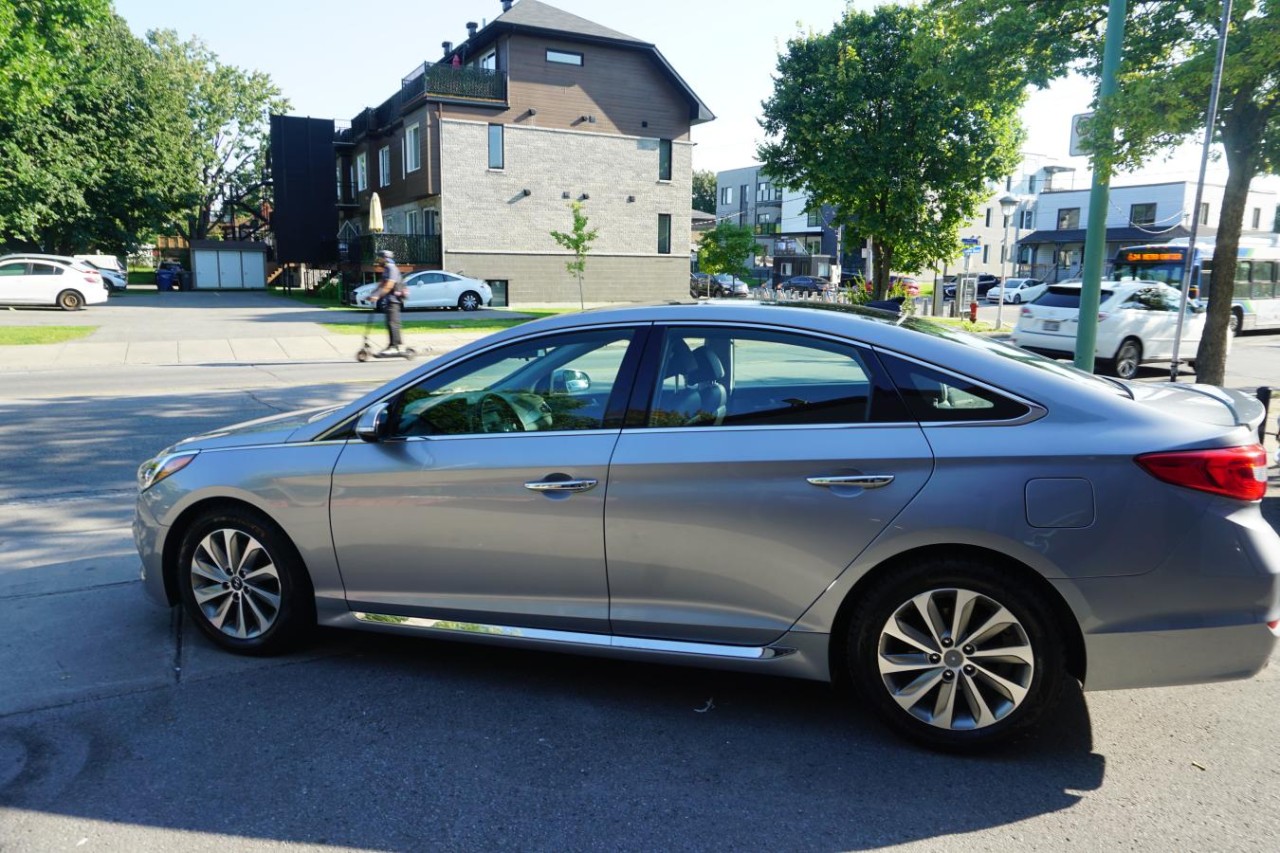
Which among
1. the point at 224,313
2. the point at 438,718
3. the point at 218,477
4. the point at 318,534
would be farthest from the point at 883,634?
the point at 224,313

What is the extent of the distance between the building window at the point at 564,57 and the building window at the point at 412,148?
5.79 metres

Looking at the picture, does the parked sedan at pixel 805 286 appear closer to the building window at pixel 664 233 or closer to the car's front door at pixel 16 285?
the building window at pixel 664 233

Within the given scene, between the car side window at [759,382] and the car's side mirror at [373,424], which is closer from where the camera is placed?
the car side window at [759,382]

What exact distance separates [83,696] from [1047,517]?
3.79 m

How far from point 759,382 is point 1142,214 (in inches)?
2692

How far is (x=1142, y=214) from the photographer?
205 feet

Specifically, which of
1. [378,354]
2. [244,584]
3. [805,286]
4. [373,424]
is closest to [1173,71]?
[373,424]

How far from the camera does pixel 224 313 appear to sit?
102 ft

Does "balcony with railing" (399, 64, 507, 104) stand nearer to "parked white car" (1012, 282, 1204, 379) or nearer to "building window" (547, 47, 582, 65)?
"building window" (547, 47, 582, 65)

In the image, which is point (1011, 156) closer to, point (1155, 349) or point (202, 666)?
point (1155, 349)

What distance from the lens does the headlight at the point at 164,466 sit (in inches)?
171

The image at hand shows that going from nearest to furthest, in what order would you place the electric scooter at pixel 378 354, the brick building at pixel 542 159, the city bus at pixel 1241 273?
the electric scooter at pixel 378 354 < the city bus at pixel 1241 273 < the brick building at pixel 542 159

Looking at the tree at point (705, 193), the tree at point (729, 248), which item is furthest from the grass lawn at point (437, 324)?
the tree at point (705, 193)

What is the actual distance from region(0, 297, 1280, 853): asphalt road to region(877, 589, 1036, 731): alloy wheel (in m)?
→ 0.20
